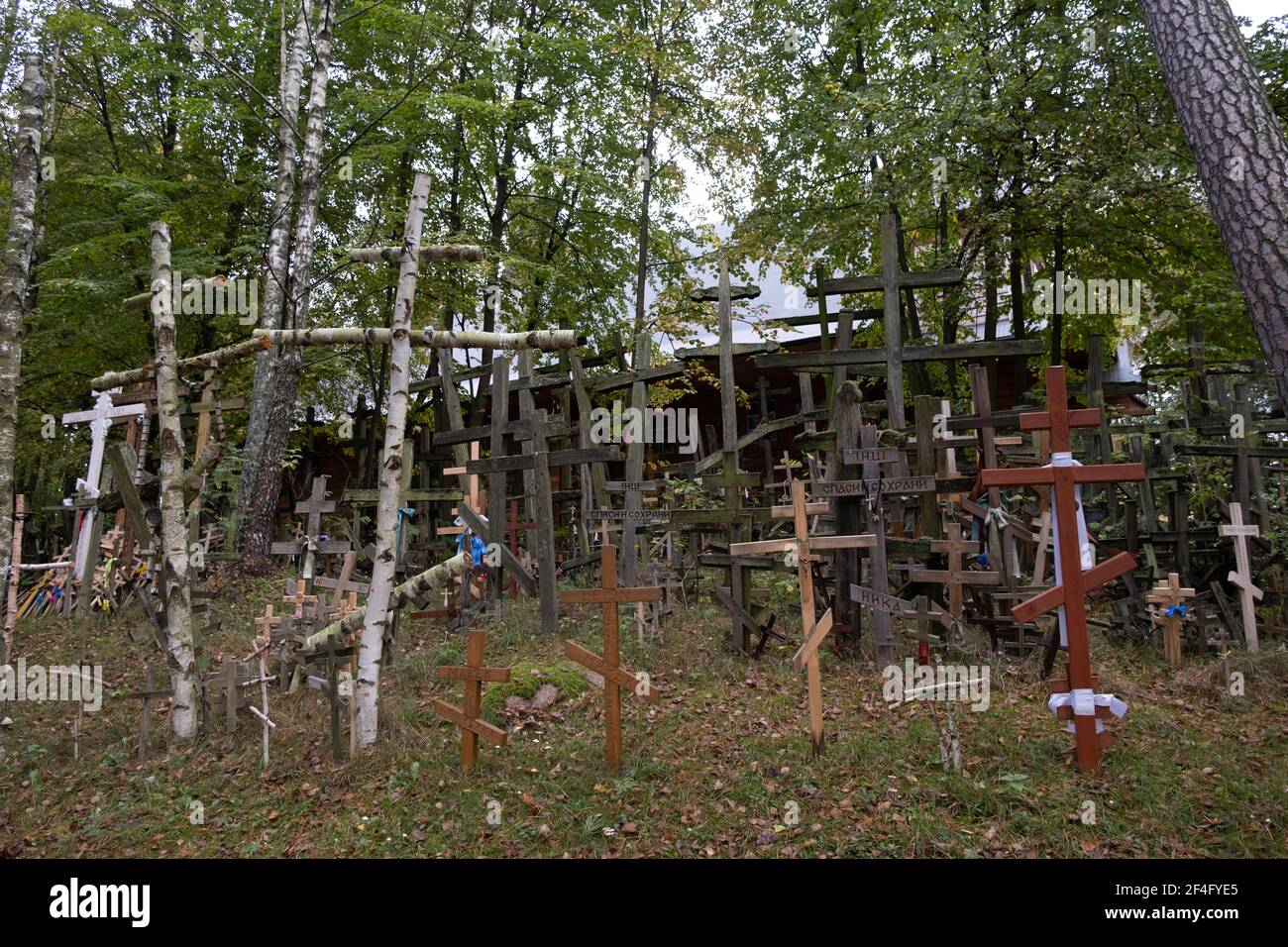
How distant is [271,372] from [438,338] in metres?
7.78

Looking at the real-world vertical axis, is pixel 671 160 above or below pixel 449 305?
above

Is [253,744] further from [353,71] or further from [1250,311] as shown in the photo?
[353,71]

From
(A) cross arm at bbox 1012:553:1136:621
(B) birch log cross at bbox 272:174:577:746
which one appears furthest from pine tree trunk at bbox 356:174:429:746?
(A) cross arm at bbox 1012:553:1136:621

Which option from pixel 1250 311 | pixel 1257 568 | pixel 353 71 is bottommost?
pixel 1257 568

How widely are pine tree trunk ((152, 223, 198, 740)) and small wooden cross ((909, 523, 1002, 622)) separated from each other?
665 cm

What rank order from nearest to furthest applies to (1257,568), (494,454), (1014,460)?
(1257,568) → (1014,460) → (494,454)

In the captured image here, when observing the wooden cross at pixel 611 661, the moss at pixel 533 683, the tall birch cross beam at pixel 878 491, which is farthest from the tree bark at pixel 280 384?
the tall birch cross beam at pixel 878 491

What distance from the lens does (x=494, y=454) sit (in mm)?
9859

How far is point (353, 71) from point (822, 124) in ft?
37.5

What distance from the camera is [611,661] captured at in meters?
5.41

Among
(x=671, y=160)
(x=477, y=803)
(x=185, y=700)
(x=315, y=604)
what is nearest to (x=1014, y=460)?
(x=477, y=803)

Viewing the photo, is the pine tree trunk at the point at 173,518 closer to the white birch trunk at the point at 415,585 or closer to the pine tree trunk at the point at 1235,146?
the white birch trunk at the point at 415,585

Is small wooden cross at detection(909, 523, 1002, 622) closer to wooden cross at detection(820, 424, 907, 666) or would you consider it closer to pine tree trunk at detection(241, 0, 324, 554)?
wooden cross at detection(820, 424, 907, 666)

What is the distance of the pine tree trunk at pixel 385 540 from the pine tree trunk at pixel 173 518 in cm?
157
